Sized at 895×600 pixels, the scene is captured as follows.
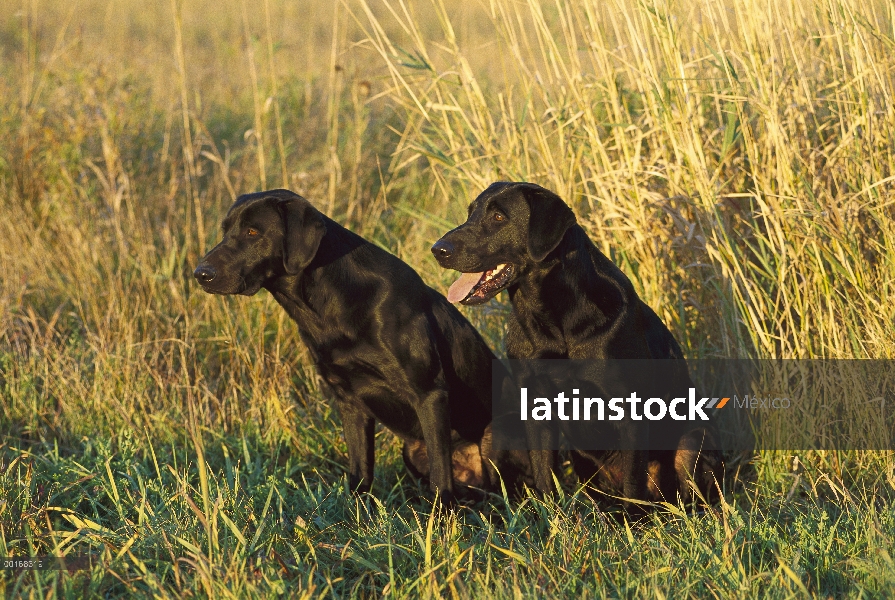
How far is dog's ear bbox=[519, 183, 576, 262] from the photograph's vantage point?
115 inches

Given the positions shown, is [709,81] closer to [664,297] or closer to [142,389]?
[664,297]

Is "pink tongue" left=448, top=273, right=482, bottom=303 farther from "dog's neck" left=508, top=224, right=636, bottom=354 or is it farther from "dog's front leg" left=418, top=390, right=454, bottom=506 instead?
"dog's front leg" left=418, top=390, right=454, bottom=506

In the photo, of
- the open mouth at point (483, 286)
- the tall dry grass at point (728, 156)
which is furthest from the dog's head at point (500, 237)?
the tall dry grass at point (728, 156)

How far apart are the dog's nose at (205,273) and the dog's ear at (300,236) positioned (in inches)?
9.4

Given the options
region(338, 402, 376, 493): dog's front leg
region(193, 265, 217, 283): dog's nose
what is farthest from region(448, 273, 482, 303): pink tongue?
region(193, 265, 217, 283): dog's nose

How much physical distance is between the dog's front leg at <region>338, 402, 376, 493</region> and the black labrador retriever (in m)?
0.62

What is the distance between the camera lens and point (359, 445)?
3424 mm

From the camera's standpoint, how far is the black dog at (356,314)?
305 cm

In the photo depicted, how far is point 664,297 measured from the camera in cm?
380

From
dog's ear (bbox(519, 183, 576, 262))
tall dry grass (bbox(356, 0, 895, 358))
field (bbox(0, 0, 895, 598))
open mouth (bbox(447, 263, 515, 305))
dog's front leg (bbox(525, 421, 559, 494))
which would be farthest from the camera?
tall dry grass (bbox(356, 0, 895, 358))

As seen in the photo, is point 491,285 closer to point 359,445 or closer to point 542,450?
point 542,450

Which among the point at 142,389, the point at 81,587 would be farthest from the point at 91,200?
the point at 81,587

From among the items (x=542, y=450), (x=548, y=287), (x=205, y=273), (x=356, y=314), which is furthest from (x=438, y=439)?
(x=205, y=273)

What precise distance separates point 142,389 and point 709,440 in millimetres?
2309
